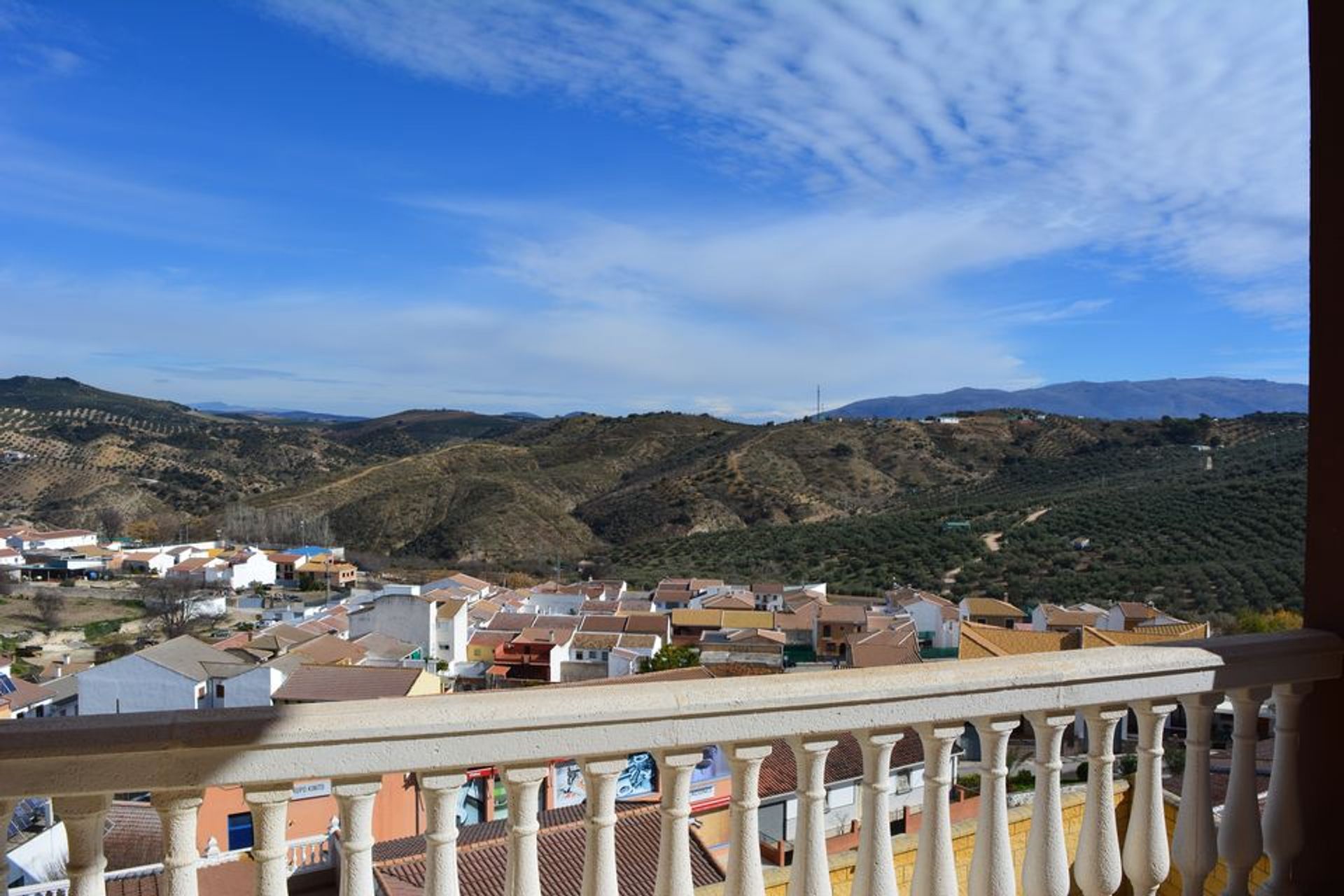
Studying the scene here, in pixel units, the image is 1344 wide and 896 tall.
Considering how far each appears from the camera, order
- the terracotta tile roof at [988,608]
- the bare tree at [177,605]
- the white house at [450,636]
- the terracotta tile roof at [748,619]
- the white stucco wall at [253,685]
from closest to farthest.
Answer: the white stucco wall at [253,685] → the terracotta tile roof at [988,608] → the white house at [450,636] → the terracotta tile roof at [748,619] → the bare tree at [177,605]

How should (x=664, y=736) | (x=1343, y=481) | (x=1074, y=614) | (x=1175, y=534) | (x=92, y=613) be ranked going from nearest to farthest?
(x=664, y=736), (x=1343, y=481), (x=1074, y=614), (x=1175, y=534), (x=92, y=613)

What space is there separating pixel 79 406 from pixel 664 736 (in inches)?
3449

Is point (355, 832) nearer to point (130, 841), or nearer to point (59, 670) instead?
point (130, 841)

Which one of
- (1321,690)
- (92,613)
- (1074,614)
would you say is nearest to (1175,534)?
(1074,614)

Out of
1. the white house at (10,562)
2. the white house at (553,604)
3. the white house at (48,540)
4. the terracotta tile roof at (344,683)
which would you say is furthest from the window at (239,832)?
the white house at (48,540)

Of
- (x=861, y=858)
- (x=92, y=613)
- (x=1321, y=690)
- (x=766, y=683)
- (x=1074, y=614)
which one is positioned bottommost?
(x=92, y=613)

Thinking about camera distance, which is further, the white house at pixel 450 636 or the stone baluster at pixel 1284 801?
the white house at pixel 450 636

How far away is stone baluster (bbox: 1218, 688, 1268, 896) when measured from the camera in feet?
5.65

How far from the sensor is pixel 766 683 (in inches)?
54.4

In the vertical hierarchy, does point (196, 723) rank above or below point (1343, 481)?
below

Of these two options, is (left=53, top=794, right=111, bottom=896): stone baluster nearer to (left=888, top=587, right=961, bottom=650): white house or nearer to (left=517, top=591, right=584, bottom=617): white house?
(left=888, top=587, right=961, bottom=650): white house

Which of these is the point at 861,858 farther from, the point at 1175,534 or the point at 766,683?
the point at 1175,534

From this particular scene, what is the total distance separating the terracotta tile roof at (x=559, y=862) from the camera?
192 centimetres

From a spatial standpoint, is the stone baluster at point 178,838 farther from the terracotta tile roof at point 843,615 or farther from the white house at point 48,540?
the white house at point 48,540
